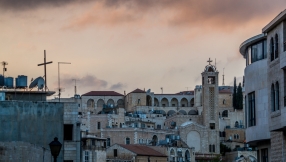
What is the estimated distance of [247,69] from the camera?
45.2 m

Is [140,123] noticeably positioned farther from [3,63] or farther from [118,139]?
[3,63]

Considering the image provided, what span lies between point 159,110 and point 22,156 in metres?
151

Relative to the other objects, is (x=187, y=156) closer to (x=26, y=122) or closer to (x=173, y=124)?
(x=173, y=124)

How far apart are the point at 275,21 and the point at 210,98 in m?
129

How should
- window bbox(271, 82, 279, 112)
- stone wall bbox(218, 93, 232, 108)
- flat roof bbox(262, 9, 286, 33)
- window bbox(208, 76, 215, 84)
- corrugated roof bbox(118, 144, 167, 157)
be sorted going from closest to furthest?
flat roof bbox(262, 9, 286, 33), window bbox(271, 82, 279, 112), corrugated roof bbox(118, 144, 167, 157), window bbox(208, 76, 215, 84), stone wall bbox(218, 93, 232, 108)

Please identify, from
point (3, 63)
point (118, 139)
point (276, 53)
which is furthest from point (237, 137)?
point (276, 53)

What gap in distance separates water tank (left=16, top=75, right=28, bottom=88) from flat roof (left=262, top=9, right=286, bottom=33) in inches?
810

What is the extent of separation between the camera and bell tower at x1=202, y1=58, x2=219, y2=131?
166m

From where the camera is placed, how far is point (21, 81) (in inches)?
2250

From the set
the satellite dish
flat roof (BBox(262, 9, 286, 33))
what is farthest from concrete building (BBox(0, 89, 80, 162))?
flat roof (BBox(262, 9, 286, 33))

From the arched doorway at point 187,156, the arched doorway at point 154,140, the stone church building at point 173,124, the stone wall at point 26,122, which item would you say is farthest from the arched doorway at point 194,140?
the stone wall at point 26,122

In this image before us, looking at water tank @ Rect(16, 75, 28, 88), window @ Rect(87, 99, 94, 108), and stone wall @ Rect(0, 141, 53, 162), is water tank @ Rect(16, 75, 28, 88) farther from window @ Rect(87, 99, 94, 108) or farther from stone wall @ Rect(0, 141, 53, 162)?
window @ Rect(87, 99, 94, 108)

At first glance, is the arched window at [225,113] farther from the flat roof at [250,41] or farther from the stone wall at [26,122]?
the flat roof at [250,41]

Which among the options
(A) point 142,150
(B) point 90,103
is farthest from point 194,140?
(B) point 90,103
